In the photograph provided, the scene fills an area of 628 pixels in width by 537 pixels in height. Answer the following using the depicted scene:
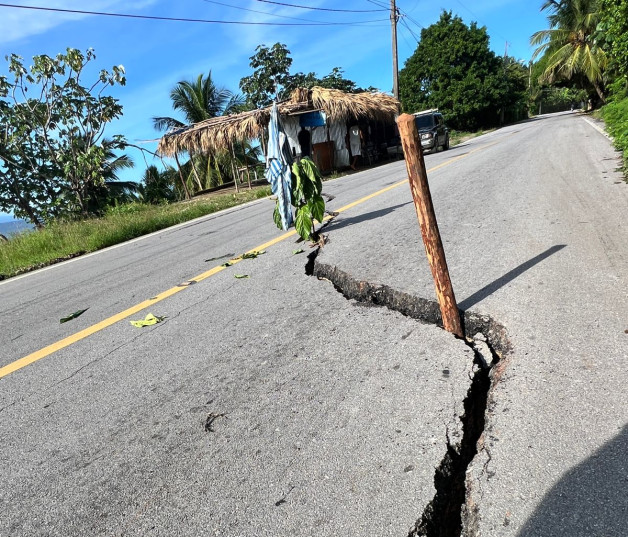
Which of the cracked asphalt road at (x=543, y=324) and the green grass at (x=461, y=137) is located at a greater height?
the green grass at (x=461, y=137)

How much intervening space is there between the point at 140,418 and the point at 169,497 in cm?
60

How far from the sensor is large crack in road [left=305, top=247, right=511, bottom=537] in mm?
1388

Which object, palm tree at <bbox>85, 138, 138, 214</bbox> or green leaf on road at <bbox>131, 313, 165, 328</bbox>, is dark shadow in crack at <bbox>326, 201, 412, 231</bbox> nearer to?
green leaf on road at <bbox>131, 313, 165, 328</bbox>

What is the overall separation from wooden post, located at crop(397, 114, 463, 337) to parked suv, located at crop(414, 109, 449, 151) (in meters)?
16.0

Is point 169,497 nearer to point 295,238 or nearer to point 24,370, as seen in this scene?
point 24,370

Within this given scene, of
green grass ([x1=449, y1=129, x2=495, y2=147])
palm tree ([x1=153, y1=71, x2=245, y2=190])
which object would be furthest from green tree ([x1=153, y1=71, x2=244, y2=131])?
green grass ([x1=449, y1=129, x2=495, y2=147])

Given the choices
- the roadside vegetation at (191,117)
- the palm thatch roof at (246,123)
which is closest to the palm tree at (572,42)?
the roadside vegetation at (191,117)

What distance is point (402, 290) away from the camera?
313 cm

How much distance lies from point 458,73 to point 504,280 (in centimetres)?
3853

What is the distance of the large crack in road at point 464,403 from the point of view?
1388mm

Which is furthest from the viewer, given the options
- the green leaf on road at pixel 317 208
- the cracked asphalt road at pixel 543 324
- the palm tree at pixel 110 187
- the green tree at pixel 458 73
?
the green tree at pixel 458 73

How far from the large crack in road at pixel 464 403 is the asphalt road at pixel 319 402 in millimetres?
36

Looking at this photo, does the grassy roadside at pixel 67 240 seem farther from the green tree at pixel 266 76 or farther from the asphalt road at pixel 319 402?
the green tree at pixel 266 76

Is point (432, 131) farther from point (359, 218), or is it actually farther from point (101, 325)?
point (101, 325)
